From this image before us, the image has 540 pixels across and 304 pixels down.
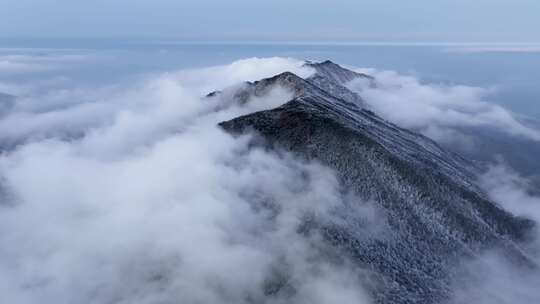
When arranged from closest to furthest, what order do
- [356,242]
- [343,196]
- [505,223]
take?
1. [356,242]
2. [343,196]
3. [505,223]

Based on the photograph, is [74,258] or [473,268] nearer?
[473,268]

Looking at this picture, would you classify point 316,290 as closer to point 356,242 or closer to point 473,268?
point 356,242

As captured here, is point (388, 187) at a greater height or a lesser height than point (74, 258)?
greater

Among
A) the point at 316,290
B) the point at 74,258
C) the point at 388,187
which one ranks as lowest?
the point at 74,258

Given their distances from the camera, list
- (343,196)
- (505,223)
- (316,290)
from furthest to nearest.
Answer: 1. (505,223)
2. (343,196)
3. (316,290)

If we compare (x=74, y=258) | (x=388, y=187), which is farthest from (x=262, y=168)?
(x=74, y=258)

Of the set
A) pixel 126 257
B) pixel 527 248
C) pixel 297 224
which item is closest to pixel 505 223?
pixel 527 248

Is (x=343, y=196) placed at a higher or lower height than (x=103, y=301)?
higher

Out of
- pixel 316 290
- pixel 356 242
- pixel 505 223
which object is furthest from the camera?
pixel 505 223

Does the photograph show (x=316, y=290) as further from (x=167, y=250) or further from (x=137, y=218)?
(x=137, y=218)
